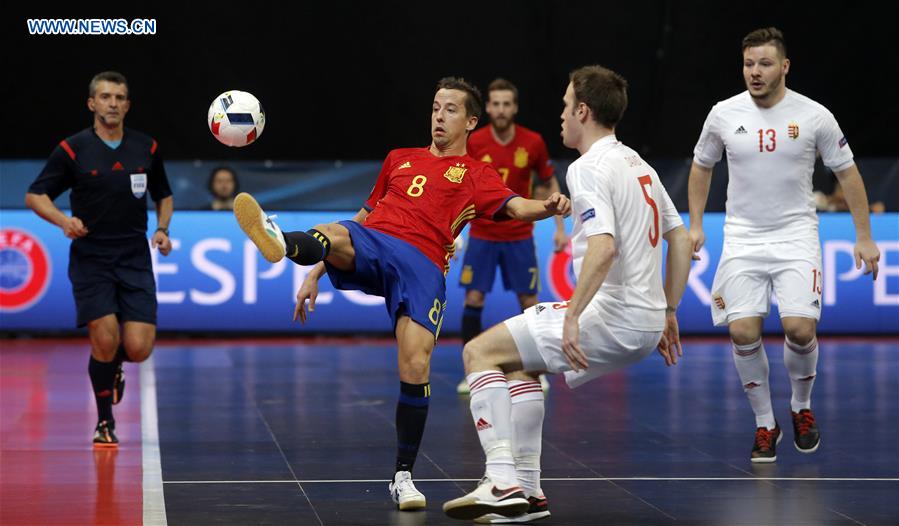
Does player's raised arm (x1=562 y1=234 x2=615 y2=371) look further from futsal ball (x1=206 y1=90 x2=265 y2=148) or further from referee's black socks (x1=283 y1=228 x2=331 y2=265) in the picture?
futsal ball (x1=206 y1=90 x2=265 y2=148)

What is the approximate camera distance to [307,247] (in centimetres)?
667

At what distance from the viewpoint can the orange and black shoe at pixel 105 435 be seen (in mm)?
8719

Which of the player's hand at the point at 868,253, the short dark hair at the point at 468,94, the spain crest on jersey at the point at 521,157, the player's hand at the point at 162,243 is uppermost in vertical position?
the short dark hair at the point at 468,94

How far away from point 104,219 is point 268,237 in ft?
9.44

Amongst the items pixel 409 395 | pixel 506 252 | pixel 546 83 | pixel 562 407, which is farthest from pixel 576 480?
Result: pixel 546 83

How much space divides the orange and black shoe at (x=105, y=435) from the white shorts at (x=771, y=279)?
382 centimetres

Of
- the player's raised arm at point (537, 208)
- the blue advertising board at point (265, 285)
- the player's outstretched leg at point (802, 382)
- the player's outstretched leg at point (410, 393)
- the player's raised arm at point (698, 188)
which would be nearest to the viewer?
the player's raised arm at point (537, 208)

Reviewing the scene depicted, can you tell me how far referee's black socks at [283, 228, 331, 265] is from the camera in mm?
6609

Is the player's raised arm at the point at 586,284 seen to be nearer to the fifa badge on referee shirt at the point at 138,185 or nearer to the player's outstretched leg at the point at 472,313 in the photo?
the fifa badge on referee shirt at the point at 138,185

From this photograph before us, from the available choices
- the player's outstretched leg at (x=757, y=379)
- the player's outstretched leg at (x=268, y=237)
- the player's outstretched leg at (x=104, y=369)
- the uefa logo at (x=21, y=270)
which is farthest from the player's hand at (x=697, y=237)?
the uefa logo at (x=21, y=270)

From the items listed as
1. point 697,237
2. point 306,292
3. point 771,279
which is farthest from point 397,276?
point 771,279

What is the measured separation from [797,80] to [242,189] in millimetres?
7523

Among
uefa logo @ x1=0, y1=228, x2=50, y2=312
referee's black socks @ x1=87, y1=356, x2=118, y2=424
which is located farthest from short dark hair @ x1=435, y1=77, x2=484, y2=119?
uefa logo @ x1=0, y1=228, x2=50, y2=312

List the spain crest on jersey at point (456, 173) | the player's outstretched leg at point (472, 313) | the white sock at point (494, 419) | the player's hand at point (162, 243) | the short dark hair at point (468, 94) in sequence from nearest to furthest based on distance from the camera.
Result: the white sock at point (494, 419)
the spain crest on jersey at point (456, 173)
the short dark hair at point (468, 94)
the player's hand at point (162, 243)
the player's outstretched leg at point (472, 313)
